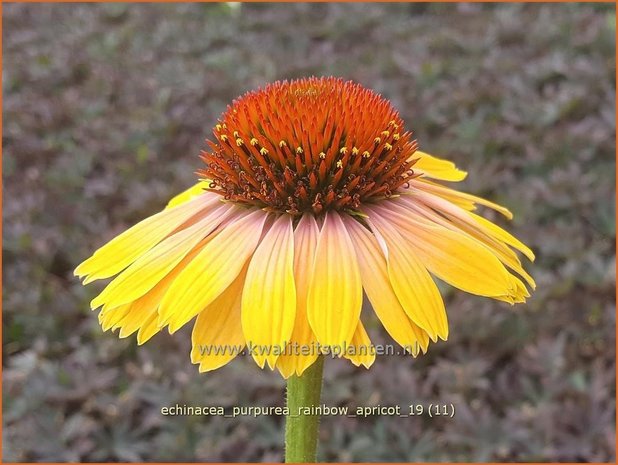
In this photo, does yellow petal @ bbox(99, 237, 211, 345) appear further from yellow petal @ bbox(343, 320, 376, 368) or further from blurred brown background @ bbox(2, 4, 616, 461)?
blurred brown background @ bbox(2, 4, 616, 461)

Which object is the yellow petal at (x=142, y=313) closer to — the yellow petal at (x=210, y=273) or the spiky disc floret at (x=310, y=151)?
the yellow petal at (x=210, y=273)

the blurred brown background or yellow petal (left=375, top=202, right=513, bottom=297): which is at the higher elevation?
yellow petal (left=375, top=202, right=513, bottom=297)

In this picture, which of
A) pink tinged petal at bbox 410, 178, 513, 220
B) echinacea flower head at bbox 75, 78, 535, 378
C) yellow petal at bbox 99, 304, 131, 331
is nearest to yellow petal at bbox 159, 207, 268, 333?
echinacea flower head at bbox 75, 78, 535, 378

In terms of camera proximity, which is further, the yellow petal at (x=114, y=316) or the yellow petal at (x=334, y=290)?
the yellow petal at (x=114, y=316)

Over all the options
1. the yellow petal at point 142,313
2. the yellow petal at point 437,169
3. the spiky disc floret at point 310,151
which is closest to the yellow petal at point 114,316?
the yellow petal at point 142,313

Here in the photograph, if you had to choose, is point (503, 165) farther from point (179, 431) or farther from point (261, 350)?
point (261, 350)

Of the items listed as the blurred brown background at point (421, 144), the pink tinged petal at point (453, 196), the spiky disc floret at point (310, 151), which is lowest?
the blurred brown background at point (421, 144)

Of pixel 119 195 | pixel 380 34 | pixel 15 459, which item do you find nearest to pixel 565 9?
pixel 380 34
